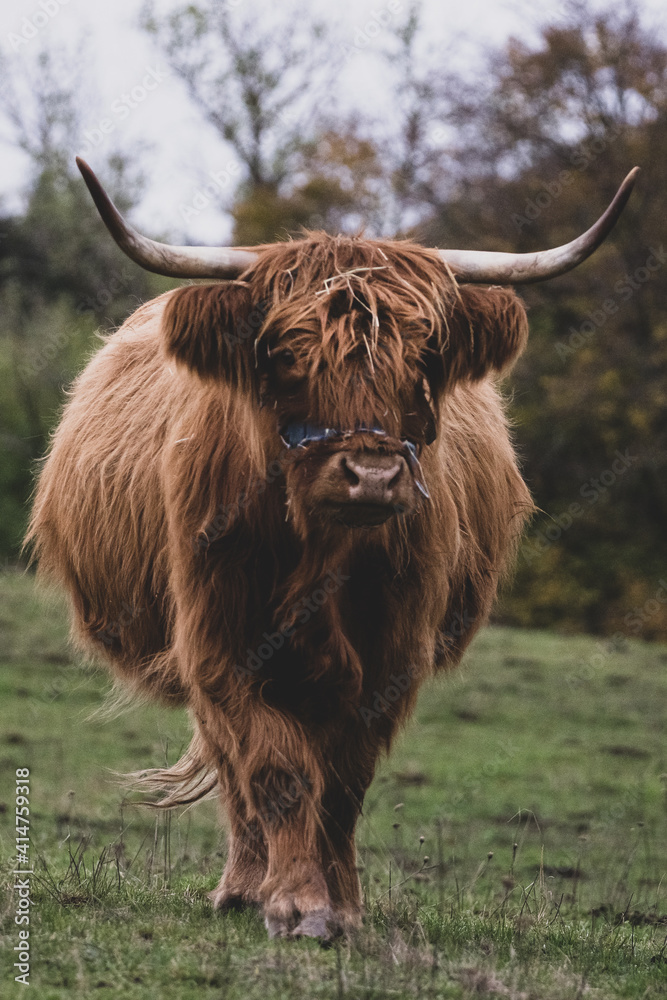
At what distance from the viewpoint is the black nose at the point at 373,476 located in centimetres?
357

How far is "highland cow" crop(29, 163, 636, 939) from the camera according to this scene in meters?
3.83

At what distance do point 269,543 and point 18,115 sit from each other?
18.7 meters

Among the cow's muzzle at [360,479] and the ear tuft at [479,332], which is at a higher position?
the ear tuft at [479,332]

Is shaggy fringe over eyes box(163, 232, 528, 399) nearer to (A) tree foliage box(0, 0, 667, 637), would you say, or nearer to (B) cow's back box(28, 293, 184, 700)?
(B) cow's back box(28, 293, 184, 700)

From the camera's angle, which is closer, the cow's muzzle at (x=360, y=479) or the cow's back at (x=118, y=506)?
the cow's muzzle at (x=360, y=479)

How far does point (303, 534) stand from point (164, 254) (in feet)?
3.11

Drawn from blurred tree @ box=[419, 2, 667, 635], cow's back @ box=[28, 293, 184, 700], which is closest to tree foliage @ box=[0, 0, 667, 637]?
blurred tree @ box=[419, 2, 667, 635]

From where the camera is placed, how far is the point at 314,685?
4.38m

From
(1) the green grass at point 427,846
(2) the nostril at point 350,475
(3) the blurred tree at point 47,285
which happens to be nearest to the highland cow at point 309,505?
(2) the nostril at point 350,475

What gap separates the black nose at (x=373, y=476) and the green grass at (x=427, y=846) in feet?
4.15

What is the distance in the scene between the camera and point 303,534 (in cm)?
402

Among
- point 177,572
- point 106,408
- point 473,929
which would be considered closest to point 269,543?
Answer: point 177,572

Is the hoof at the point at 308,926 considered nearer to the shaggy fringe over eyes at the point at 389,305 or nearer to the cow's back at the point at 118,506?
the cow's back at the point at 118,506

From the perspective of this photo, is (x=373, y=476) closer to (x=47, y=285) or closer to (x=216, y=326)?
(x=216, y=326)
